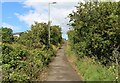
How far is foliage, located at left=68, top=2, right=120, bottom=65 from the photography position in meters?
19.4

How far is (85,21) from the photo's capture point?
21.8m

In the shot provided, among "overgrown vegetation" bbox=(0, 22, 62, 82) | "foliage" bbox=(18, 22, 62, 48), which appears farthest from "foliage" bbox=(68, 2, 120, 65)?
"foliage" bbox=(18, 22, 62, 48)

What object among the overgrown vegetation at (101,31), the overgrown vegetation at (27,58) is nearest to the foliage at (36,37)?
the overgrown vegetation at (27,58)

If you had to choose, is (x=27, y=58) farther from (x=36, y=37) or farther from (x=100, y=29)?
(x=36, y=37)

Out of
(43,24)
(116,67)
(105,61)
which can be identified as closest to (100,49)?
(105,61)

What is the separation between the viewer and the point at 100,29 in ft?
65.7

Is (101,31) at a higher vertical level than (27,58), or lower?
higher

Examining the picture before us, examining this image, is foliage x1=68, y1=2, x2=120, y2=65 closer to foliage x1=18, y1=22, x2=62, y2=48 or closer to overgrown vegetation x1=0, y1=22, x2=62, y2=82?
overgrown vegetation x1=0, y1=22, x2=62, y2=82

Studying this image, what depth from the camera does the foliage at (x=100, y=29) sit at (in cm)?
1944

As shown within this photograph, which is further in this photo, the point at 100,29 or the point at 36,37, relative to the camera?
the point at 36,37

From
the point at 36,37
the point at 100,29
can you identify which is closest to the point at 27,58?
the point at 100,29

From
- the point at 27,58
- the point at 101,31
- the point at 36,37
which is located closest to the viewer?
the point at 101,31

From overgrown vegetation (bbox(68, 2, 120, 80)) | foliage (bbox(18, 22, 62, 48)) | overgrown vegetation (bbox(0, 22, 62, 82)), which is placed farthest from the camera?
foliage (bbox(18, 22, 62, 48))

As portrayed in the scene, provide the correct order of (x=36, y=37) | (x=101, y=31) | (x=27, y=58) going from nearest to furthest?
1. (x=101, y=31)
2. (x=27, y=58)
3. (x=36, y=37)
